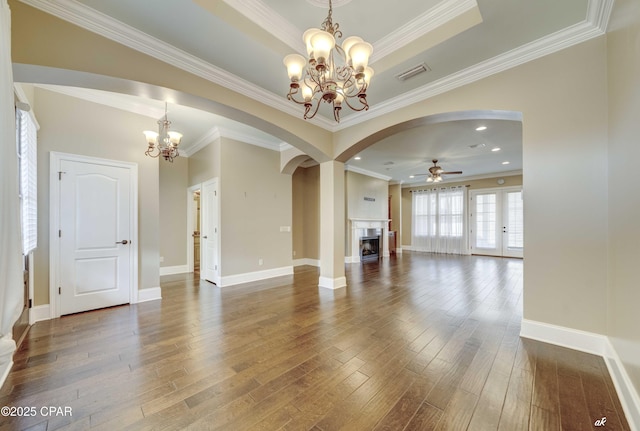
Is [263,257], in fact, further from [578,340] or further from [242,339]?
[578,340]

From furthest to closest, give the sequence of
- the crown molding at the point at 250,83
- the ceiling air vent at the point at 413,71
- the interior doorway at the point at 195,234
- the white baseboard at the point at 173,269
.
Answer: the interior doorway at the point at 195,234 → the white baseboard at the point at 173,269 → the ceiling air vent at the point at 413,71 → the crown molding at the point at 250,83

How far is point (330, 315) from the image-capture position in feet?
10.3

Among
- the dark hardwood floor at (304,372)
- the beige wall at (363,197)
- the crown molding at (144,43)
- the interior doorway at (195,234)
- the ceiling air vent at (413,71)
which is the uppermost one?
the ceiling air vent at (413,71)

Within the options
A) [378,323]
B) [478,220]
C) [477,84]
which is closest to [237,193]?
[378,323]

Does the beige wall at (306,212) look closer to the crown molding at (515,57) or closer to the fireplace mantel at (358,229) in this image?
the fireplace mantel at (358,229)

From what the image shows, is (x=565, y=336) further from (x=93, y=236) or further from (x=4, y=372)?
(x=93, y=236)

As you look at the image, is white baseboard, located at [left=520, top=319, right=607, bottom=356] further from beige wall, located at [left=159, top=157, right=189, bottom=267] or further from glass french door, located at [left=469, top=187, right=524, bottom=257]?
glass french door, located at [left=469, top=187, right=524, bottom=257]

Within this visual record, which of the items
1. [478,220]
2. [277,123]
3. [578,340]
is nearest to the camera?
[578,340]

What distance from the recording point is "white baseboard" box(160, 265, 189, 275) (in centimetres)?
575

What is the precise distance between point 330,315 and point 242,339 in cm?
116

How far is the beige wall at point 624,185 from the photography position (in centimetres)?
154

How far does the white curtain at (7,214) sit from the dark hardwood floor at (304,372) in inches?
32.5

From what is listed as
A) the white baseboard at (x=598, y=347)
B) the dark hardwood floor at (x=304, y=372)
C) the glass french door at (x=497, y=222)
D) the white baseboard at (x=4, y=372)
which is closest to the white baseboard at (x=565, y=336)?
the white baseboard at (x=598, y=347)

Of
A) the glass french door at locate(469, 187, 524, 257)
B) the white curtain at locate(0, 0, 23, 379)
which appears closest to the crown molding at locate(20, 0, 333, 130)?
the white curtain at locate(0, 0, 23, 379)
